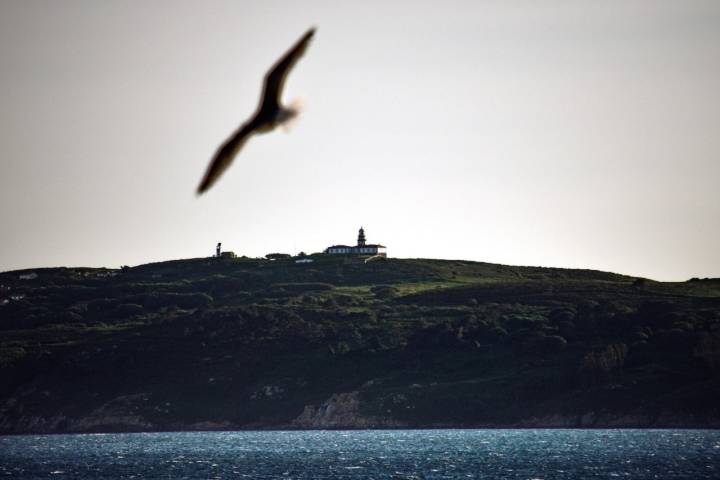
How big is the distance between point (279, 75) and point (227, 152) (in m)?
1.49

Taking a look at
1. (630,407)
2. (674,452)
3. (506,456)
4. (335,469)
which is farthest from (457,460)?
(630,407)

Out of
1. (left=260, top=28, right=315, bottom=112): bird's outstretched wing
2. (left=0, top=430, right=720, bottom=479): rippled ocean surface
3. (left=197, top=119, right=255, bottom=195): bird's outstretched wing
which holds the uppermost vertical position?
(left=260, top=28, right=315, bottom=112): bird's outstretched wing

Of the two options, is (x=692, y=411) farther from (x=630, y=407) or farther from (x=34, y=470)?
(x=34, y=470)

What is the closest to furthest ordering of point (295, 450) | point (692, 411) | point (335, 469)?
point (335, 469), point (295, 450), point (692, 411)

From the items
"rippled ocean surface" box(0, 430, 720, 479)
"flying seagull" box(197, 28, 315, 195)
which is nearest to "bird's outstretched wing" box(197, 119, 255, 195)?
"flying seagull" box(197, 28, 315, 195)

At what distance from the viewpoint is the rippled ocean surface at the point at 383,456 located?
372 feet

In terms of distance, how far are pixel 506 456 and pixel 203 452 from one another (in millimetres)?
38855

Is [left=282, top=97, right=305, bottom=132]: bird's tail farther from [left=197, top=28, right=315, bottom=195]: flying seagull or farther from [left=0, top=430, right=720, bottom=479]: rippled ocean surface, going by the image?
[left=0, top=430, right=720, bottom=479]: rippled ocean surface

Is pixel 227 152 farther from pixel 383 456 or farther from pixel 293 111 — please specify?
pixel 383 456

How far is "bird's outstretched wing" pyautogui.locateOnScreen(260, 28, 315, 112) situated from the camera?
1886 cm

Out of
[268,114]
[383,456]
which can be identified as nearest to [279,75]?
[268,114]

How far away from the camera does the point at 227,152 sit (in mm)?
19547

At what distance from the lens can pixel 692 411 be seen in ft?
628

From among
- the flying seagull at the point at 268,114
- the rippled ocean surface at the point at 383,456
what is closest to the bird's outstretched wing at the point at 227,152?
the flying seagull at the point at 268,114
